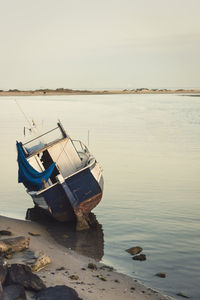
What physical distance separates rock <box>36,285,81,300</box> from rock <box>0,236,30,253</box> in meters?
4.06

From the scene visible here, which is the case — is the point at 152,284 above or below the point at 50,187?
below

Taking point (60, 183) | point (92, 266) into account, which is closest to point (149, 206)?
point (60, 183)

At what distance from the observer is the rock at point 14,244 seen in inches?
597

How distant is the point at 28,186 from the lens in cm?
2286

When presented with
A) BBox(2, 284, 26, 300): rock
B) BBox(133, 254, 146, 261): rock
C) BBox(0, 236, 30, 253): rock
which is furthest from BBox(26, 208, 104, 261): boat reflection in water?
BBox(2, 284, 26, 300): rock

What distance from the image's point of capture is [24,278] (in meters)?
11.8

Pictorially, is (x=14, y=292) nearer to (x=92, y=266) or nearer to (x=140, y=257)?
A: (x=92, y=266)

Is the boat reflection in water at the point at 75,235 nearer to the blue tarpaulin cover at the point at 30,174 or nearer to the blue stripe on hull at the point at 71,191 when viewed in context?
the blue stripe on hull at the point at 71,191

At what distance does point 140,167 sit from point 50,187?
15.2m

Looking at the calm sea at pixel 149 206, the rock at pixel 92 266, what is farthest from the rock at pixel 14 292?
the calm sea at pixel 149 206

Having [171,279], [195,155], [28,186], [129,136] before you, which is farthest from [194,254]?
[129,136]

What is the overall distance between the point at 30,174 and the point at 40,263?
8.19 meters

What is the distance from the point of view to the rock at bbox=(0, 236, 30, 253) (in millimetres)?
15156

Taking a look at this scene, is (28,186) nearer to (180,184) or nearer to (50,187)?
(50,187)
